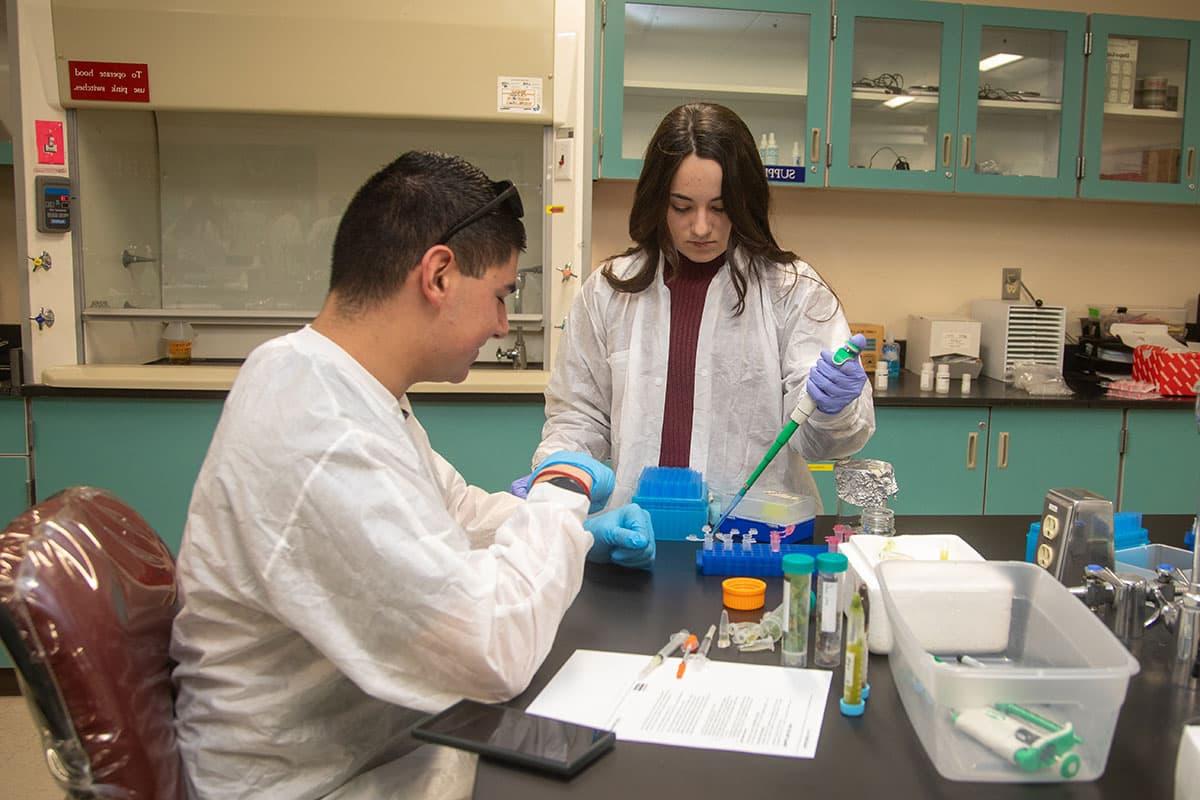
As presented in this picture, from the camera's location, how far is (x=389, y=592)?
975 millimetres

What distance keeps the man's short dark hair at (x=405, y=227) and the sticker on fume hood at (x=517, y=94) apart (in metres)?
1.67

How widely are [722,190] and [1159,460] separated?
2.18 meters

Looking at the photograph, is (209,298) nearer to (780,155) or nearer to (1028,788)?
(780,155)

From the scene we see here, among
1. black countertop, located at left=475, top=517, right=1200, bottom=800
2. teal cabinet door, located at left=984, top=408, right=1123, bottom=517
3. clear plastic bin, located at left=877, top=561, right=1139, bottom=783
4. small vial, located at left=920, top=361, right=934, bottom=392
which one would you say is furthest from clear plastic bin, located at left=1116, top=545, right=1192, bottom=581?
small vial, located at left=920, top=361, right=934, bottom=392

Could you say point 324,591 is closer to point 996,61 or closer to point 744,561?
point 744,561

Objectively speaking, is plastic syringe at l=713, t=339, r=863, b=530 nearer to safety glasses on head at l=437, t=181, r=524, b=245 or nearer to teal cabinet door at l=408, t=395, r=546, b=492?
safety glasses on head at l=437, t=181, r=524, b=245

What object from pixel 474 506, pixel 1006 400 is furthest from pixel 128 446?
pixel 1006 400

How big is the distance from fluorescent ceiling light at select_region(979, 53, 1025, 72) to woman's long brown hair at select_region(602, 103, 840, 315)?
1857mm

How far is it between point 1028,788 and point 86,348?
9.12 feet

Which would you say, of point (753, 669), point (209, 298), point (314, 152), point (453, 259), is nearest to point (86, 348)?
point (209, 298)

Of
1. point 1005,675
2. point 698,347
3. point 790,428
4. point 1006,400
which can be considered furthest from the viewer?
point 1006,400

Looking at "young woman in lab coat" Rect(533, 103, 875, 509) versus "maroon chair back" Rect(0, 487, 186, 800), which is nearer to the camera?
"maroon chair back" Rect(0, 487, 186, 800)

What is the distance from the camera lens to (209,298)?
3.17m

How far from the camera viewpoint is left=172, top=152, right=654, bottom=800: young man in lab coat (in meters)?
0.98
